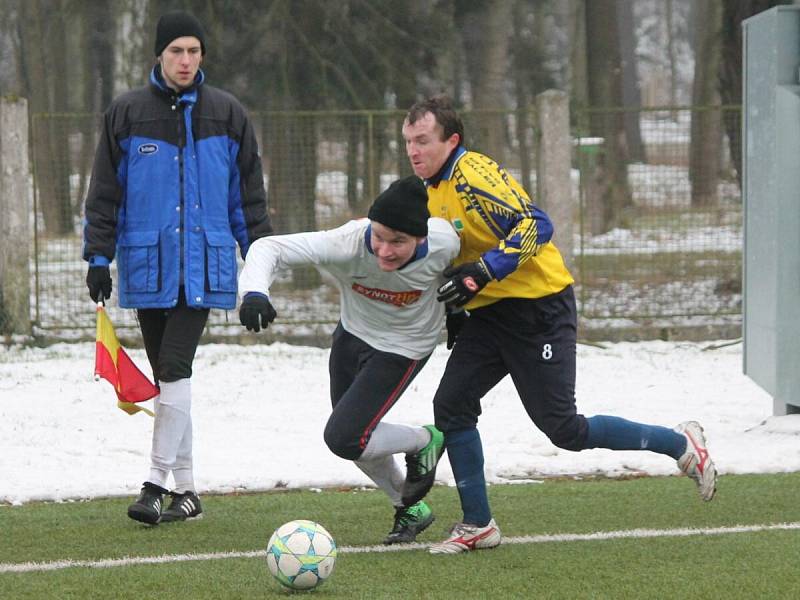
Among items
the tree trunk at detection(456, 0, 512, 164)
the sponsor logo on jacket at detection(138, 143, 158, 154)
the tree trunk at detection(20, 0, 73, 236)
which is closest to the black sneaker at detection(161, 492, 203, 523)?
the sponsor logo on jacket at detection(138, 143, 158, 154)

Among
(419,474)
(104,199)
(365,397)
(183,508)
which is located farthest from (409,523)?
(104,199)

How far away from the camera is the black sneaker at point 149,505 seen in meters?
6.17

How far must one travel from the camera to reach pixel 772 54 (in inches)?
341

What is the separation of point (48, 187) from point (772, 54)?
760 centimetres

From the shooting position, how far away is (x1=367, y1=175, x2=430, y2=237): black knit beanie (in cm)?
523

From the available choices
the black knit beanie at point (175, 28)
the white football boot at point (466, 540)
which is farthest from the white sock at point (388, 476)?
the black knit beanie at point (175, 28)

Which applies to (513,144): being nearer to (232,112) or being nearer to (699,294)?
(699,294)

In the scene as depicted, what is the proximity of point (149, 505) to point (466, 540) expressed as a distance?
56.1 inches

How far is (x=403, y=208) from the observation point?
523cm

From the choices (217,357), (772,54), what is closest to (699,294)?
(217,357)

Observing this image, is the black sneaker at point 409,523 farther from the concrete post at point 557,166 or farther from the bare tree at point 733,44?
the bare tree at point 733,44

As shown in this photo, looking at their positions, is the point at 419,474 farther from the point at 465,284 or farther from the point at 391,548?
the point at 465,284

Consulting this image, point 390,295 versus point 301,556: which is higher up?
point 390,295

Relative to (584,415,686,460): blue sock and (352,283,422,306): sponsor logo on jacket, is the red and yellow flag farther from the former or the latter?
(584,415,686,460): blue sock
